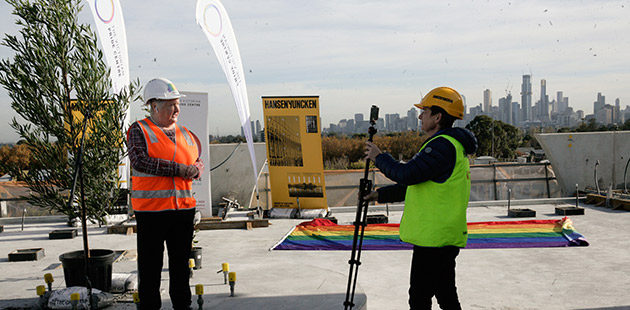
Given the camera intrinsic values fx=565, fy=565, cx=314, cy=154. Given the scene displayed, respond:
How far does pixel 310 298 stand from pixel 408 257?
3123 mm

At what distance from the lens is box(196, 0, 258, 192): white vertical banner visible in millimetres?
11453

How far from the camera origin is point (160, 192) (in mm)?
4570

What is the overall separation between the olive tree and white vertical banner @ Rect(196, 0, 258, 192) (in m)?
5.72

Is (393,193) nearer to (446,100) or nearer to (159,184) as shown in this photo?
(446,100)

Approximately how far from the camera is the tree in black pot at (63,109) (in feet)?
18.1

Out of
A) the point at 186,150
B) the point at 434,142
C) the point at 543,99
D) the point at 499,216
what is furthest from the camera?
the point at 543,99

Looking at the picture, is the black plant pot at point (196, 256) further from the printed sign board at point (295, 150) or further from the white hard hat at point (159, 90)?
the printed sign board at point (295, 150)

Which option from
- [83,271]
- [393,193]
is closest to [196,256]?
[83,271]

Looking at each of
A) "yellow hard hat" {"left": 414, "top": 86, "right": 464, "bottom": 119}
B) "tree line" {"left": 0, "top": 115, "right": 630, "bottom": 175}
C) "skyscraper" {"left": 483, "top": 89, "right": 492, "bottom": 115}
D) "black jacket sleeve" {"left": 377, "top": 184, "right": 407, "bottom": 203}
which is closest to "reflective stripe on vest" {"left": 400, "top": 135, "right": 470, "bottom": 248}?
"yellow hard hat" {"left": 414, "top": 86, "right": 464, "bottom": 119}

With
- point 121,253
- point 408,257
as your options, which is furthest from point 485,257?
point 121,253

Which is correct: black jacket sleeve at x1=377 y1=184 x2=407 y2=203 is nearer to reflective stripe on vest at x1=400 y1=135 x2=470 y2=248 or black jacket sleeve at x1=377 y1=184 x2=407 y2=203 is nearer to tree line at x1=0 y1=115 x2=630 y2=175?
reflective stripe on vest at x1=400 y1=135 x2=470 y2=248

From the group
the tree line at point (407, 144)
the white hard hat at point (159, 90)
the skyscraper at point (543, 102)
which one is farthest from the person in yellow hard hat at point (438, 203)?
the skyscraper at point (543, 102)

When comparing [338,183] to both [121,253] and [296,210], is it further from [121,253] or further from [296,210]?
[121,253]

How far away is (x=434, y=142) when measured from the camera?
3.76 m
